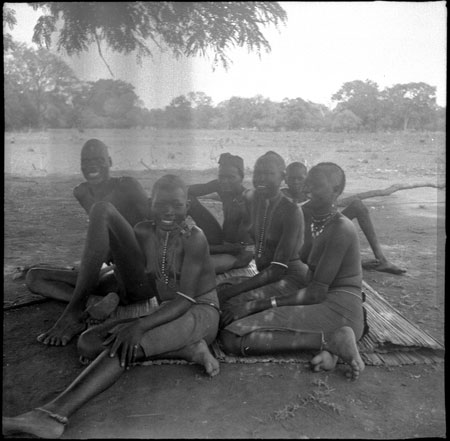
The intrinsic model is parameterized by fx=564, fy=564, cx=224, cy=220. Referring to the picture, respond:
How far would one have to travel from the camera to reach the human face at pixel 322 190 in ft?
10.1

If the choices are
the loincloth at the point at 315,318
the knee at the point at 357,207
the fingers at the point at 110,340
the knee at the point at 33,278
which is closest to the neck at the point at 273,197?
the knee at the point at 357,207

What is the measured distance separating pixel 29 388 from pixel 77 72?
1.66 meters

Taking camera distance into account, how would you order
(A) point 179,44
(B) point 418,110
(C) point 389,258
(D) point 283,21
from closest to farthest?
(D) point 283,21 → (A) point 179,44 → (B) point 418,110 → (C) point 389,258

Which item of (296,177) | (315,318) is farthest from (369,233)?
(315,318)

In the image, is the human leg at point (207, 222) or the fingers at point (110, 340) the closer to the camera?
the fingers at point (110, 340)

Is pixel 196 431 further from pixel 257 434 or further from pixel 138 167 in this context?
pixel 138 167

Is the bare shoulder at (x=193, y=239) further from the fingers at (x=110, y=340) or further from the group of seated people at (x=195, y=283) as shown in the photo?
the fingers at (x=110, y=340)

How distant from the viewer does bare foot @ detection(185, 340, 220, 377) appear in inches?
110

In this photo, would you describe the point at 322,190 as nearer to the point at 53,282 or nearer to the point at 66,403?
the point at 66,403

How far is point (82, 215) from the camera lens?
4.03 meters

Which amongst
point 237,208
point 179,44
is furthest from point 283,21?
point 237,208

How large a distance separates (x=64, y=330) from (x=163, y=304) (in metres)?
0.68

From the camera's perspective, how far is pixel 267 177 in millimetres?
3432

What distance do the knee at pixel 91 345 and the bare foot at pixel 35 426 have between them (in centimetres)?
53
